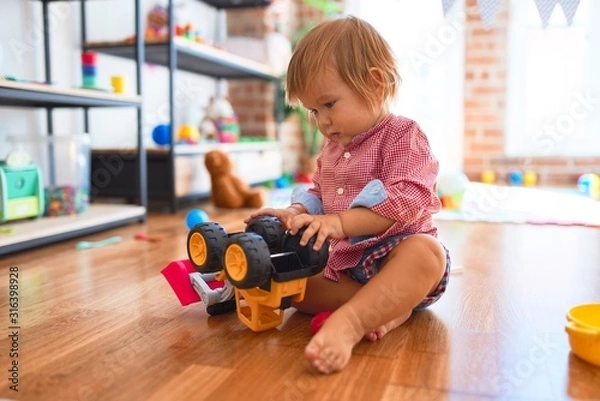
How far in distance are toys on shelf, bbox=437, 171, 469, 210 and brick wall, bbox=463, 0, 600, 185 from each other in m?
1.34

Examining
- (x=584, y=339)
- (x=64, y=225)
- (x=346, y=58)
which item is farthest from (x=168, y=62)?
(x=584, y=339)

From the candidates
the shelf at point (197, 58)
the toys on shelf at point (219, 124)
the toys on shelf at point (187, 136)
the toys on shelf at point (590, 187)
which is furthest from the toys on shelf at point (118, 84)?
the toys on shelf at point (590, 187)

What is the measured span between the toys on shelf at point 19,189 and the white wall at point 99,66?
0.89 ft

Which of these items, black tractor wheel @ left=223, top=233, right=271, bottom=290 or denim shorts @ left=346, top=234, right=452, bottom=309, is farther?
→ denim shorts @ left=346, top=234, right=452, bottom=309

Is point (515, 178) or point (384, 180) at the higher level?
point (384, 180)

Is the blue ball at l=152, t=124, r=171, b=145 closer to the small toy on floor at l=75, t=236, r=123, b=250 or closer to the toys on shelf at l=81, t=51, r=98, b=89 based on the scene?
the toys on shelf at l=81, t=51, r=98, b=89

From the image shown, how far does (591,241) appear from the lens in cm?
172

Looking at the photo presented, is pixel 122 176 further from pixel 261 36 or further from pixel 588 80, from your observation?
pixel 588 80

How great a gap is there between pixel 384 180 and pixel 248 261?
26cm

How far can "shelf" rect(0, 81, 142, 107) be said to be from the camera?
1433 mm

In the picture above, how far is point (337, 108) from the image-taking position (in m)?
0.93

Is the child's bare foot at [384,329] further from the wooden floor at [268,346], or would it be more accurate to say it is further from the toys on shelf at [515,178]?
the toys on shelf at [515,178]

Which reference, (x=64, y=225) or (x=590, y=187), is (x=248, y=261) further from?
(x=590, y=187)

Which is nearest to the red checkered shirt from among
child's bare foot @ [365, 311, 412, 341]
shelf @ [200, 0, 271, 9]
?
child's bare foot @ [365, 311, 412, 341]
